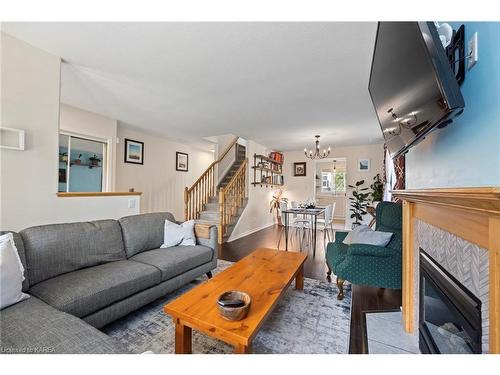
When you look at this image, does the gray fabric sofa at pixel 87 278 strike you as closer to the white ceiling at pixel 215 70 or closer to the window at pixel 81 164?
the white ceiling at pixel 215 70

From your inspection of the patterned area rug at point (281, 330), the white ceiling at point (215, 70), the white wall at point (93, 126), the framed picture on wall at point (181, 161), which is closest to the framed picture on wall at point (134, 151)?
the white wall at point (93, 126)

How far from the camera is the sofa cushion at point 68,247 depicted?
1555 mm

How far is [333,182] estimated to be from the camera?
746 cm

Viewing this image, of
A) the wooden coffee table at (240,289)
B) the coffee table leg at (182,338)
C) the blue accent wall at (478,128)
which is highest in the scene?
the blue accent wall at (478,128)

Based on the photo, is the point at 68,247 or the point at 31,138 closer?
the point at 68,247

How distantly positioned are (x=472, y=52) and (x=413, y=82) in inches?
8.9

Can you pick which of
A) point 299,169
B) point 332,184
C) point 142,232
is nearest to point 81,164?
point 142,232

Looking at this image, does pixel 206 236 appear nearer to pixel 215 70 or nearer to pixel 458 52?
pixel 215 70

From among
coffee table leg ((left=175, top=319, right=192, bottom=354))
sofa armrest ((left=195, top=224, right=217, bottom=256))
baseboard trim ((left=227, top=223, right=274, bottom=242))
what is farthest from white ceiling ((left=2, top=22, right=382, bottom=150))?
baseboard trim ((left=227, top=223, right=274, bottom=242))

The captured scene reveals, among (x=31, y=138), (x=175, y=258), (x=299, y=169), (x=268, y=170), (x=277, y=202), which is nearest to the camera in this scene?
(x=31, y=138)

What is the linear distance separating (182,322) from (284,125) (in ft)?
12.0

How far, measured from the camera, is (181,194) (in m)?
5.94

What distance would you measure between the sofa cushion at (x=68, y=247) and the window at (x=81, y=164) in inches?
79.7

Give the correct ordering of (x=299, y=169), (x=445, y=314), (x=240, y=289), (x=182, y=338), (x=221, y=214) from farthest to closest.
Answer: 1. (x=299, y=169)
2. (x=221, y=214)
3. (x=240, y=289)
4. (x=182, y=338)
5. (x=445, y=314)
